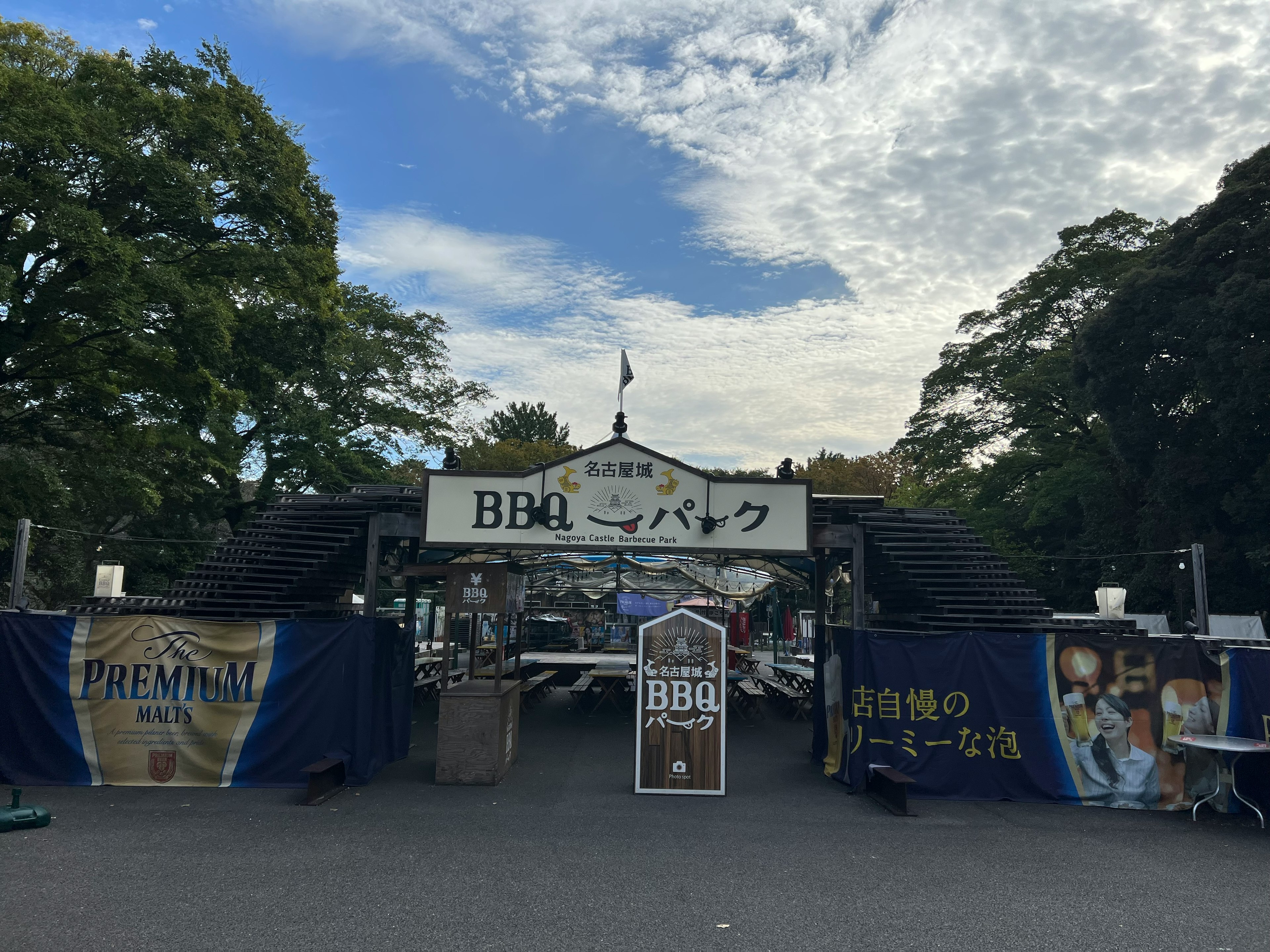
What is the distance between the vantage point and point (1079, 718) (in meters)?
8.53

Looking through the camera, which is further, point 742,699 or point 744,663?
point 744,663

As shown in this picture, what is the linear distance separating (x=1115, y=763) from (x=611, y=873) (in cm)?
565

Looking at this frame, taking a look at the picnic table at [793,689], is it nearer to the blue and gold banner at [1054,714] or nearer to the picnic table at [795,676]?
the picnic table at [795,676]

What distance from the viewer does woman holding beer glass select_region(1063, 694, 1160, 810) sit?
8.35m

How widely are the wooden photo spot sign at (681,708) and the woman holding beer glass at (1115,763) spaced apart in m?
3.65

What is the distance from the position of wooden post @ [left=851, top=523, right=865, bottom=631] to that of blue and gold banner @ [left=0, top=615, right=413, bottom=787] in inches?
232

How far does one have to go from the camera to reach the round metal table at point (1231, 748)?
754 centimetres

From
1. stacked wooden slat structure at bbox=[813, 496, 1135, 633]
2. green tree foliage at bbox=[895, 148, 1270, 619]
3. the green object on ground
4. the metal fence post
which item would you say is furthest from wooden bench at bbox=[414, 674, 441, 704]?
green tree foliage at bbox=[895, 148, 1270, 619]

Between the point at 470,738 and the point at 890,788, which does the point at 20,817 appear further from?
the point at 890,788

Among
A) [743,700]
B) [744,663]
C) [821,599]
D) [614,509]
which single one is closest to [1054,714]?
[821,599]

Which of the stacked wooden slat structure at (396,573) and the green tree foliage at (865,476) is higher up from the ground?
the green tree foliage at (865,476)

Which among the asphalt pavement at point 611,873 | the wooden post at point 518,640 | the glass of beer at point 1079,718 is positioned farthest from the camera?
the wooden post at point 518,640

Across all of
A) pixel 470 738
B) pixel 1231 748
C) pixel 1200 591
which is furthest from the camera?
pixel 1200 591

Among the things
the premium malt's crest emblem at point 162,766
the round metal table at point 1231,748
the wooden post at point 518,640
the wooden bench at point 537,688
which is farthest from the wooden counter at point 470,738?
the round metal table at point 1231,748
